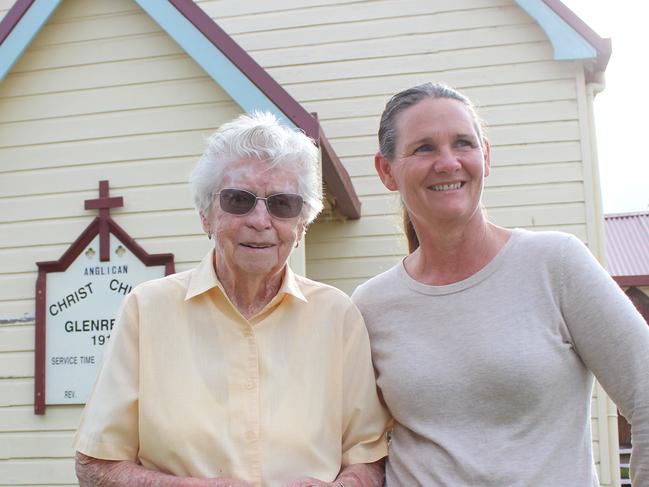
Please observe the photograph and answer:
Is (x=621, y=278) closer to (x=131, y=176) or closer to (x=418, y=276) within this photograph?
(x=131, y=176)

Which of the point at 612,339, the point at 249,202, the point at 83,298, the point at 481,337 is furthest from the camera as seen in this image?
the point at 83,298

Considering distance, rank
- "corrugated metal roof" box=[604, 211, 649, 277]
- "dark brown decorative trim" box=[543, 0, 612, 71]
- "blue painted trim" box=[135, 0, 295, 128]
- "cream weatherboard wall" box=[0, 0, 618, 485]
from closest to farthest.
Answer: "blue painted trim" box=[135, 0, 295, 128] → "cream weatherboard wall" box=[0, 0, 618, 485] → "dark brown decorative trim" box=[543, 0, 612, 71] → "corrugated metal roof" box=[604, 211, 649, 277]

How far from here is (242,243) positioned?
7.79ft

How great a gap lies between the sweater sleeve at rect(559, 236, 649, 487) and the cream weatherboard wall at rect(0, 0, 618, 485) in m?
3.68

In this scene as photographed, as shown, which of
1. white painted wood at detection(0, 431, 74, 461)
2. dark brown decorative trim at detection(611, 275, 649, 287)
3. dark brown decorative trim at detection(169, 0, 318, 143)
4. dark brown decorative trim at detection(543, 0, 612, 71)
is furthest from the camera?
dark brown decorative trim at detection(611, 275, 649, 287)

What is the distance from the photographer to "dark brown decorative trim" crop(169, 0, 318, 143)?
193 inches

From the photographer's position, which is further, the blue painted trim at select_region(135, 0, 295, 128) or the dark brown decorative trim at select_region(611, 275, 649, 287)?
the dark brown decorative trim at select_region(611, 275, 649, 287)

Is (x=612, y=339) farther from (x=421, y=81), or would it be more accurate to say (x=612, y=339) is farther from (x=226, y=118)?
(x=421, y=81)

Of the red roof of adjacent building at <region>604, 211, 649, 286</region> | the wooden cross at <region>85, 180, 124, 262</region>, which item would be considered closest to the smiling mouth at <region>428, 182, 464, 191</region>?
the wooden cross at <region>85, 180, 124, 262</region>

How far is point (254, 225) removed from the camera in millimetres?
2342

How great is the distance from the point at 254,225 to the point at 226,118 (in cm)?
316

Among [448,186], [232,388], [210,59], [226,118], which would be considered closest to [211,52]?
[210,59]

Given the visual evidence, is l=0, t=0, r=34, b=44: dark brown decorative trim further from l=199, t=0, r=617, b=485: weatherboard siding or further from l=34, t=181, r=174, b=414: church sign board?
l=199, t=0, r=617, b=485: weatherboard siding

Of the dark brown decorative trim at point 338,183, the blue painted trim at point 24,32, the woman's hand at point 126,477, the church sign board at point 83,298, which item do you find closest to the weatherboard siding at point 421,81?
the dark brown decorative trim at point 338,183
